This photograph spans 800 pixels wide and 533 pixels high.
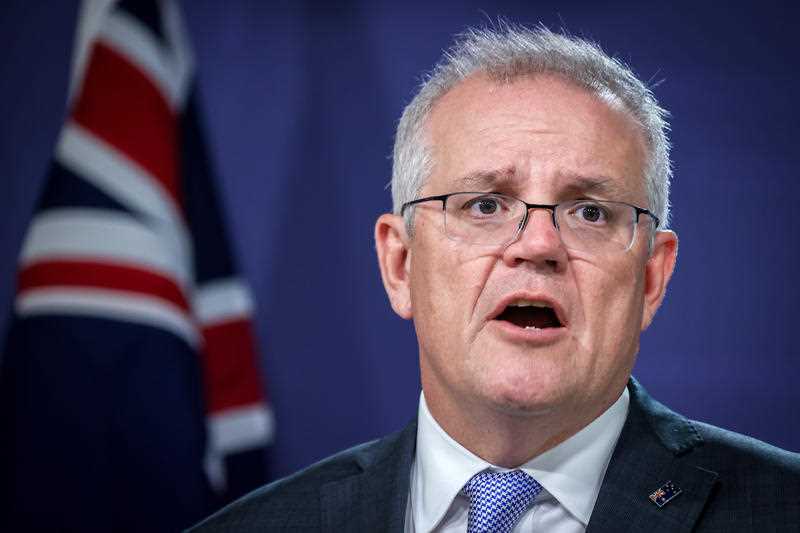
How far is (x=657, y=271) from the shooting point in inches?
76.9

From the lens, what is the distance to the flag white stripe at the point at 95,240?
3.01 meters

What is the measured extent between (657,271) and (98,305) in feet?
5.85

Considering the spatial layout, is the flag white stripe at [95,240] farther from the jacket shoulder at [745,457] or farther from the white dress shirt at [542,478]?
the jacket shoulder at [745,457]

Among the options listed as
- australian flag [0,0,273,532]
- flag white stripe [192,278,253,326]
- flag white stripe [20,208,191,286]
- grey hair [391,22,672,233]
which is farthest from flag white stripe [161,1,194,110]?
grey hair [391,22,672,233]

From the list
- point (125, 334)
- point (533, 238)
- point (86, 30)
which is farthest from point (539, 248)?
point (86, 30)

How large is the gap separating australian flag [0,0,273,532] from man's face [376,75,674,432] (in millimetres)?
1362

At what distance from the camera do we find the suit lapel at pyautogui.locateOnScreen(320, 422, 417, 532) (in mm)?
1928

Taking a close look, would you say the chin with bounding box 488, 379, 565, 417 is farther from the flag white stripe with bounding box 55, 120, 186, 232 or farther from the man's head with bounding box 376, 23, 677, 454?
the flag white stripe with bounding box 55, 120, 186, 232

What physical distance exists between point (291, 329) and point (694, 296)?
4.56 feet

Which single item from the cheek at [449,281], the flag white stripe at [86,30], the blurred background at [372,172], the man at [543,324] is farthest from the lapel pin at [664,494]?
the flag white stripe at [86,30]

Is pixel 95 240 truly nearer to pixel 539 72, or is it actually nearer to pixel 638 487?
pixel 539 72

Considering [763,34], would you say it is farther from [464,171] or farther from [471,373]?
[471,373]

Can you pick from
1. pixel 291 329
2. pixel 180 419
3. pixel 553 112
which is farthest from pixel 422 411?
pixel 291 329

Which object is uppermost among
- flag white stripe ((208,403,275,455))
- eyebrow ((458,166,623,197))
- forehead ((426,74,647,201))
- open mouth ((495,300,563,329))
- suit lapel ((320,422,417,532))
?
forehead ((426,74,647,201))
